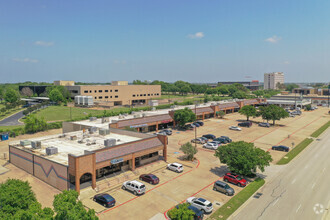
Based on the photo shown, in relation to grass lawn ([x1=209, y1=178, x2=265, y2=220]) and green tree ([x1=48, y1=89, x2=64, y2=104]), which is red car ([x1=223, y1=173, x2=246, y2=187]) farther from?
green tree ([x1=48, y1=89, x2=64, y2=104])

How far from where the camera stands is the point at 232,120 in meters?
97.1

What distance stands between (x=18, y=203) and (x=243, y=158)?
29441 millimetres

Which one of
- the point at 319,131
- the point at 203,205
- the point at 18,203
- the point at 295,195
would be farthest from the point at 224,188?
the point at 319,131

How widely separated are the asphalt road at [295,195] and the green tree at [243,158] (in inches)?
133

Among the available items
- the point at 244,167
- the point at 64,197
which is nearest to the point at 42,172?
the point at 64,197

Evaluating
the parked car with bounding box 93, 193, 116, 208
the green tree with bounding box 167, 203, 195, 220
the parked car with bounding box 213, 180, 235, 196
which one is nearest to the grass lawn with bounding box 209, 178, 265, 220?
the parked car with bounding box 213, 180, 235, 196

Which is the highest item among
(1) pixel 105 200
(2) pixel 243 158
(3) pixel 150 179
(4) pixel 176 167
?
(2) pixel 243 158

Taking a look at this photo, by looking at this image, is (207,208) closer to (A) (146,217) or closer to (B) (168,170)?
(A) (146,217)

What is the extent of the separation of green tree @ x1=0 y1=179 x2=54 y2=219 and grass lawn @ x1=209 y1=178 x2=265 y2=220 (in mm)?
17838

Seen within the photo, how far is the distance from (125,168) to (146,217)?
48.4 ft

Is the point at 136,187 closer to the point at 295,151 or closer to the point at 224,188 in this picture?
the point at 224,188

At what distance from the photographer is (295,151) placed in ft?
178

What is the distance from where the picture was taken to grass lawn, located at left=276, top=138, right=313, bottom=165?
155ft

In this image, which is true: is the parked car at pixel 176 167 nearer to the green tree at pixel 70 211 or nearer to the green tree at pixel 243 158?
the green tree at pixel 243 158
